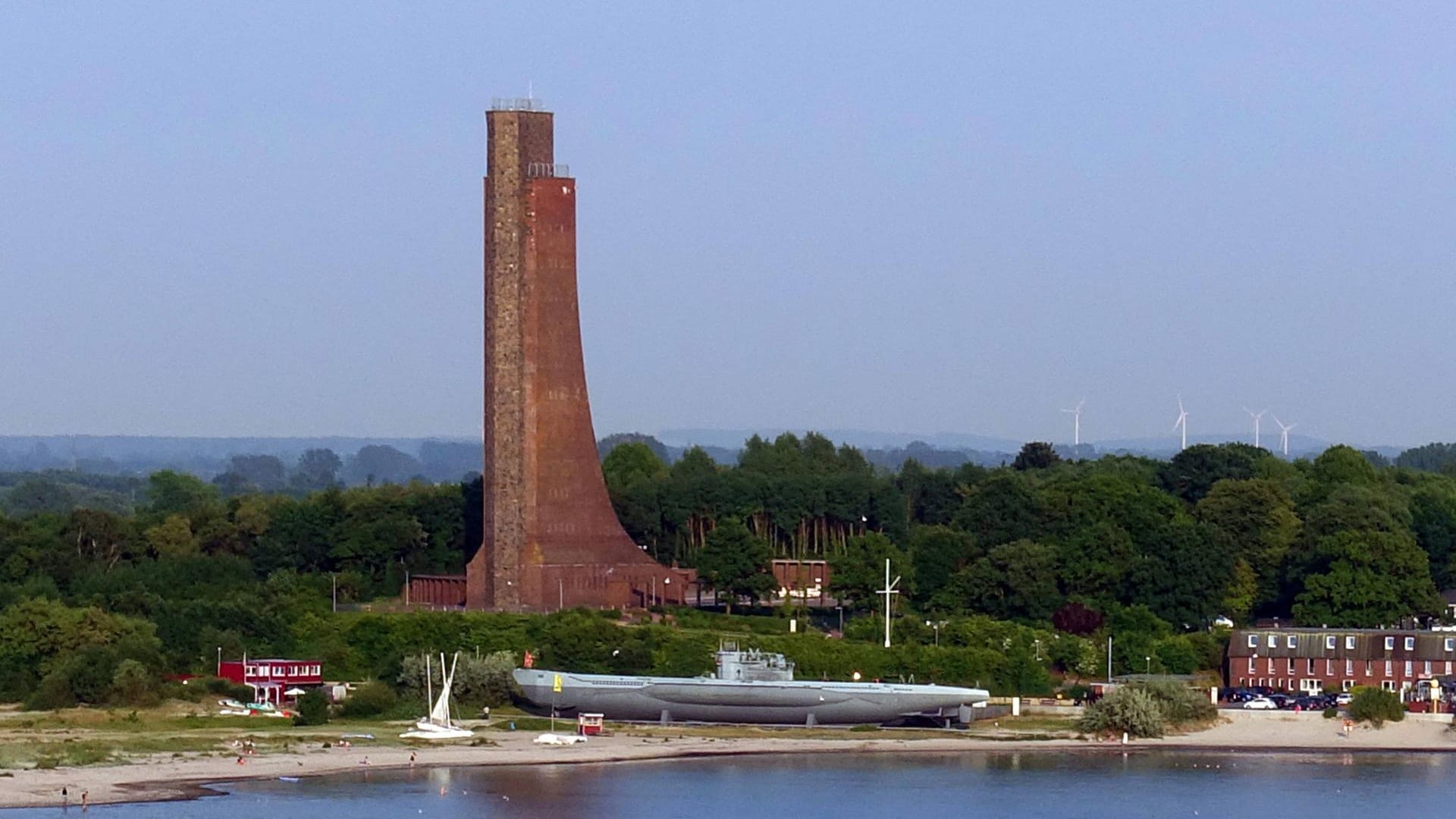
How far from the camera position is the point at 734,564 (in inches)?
3802

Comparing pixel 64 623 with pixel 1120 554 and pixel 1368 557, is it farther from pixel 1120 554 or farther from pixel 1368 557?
pixel 1368 557

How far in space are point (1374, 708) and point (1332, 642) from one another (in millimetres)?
5738

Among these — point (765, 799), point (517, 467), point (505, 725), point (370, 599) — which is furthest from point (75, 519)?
point (765, 799)

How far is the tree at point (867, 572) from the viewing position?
3770 inches

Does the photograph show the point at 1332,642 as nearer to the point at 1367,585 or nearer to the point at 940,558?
the point at 1367,585

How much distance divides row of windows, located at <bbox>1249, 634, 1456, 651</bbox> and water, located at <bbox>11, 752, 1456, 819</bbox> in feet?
27.8

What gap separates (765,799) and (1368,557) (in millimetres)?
30940

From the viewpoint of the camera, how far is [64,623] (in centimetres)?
8750

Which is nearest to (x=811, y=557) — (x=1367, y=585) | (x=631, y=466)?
(x=631, y=466)

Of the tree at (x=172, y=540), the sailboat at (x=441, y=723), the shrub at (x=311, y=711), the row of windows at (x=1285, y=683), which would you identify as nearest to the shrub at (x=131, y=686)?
the shrub at (x=311, y=711)

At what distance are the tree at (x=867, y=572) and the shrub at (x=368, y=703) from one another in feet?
61.3

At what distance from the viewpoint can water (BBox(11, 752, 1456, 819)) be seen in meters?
66.5

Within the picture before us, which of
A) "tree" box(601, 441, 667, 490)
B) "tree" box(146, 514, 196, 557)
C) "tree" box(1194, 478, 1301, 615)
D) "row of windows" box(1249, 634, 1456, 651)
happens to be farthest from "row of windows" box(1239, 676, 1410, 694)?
"tree" box(146, 514, 196, 557)

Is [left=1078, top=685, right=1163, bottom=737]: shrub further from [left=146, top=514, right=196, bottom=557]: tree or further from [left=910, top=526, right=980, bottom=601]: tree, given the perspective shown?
[left=146, top=514, right=196, bottom=557]: tree
